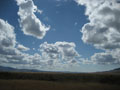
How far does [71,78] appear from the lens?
5028 centimetres

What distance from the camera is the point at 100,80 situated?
47500 millimetres

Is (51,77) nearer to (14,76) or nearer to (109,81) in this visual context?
(14,76)

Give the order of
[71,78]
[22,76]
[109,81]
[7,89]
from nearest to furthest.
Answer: [7,89] < [109,81] < [71,78] < [22,76]

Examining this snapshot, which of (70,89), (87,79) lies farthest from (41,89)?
(87,79)

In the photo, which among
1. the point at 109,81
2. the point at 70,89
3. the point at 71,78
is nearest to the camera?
the point at 70,89

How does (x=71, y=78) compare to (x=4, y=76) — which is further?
(x=4, y=76)

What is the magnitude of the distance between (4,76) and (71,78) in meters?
33.9

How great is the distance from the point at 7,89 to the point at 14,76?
29779 millimetres

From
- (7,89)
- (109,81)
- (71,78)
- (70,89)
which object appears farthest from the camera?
(71,78)

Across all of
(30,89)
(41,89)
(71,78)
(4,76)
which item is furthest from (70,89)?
(4,76)

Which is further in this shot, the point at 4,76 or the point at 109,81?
the point at 4,76

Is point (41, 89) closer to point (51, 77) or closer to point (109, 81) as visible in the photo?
point (51, 77)

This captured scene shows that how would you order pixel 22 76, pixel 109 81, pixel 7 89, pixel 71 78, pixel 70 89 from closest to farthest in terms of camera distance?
pixel 7 89, pixel 70 89, pixel 109 81, pixel 71 78, pixel 22 76

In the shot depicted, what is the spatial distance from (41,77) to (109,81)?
31.4 m
